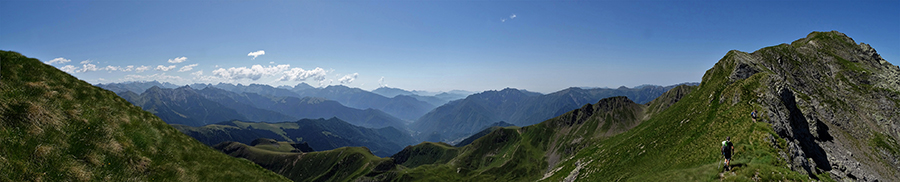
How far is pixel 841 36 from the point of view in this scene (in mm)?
146000

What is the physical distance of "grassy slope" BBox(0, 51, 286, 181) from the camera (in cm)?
1836

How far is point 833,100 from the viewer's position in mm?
106875

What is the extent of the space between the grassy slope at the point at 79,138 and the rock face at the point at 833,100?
74768 mm

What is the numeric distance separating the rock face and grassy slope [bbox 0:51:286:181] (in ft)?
245

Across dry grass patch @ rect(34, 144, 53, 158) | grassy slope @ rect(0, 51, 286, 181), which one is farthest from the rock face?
dry grass patch @ rect(34, 144, 53, 158)

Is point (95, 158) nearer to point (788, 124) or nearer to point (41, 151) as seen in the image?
point (41, 151)

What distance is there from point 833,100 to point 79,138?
7264 inches

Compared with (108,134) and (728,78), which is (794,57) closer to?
(728,78)

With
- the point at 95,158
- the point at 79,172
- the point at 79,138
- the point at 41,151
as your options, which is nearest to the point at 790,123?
the point at 79,172

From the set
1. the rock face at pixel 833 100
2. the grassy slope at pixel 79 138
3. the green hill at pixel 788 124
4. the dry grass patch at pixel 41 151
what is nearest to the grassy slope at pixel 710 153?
the green hill at pixel 788 124

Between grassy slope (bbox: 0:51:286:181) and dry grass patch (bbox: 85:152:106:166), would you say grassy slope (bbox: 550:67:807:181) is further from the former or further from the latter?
dry grass patch (bbox: 85:152:106:166)

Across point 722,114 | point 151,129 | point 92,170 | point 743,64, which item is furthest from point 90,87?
point 743,64

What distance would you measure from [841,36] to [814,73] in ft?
162

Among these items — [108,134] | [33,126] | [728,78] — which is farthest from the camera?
[728,78]
